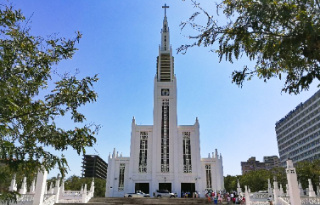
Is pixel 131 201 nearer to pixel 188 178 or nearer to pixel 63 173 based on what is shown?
pixel 188 178

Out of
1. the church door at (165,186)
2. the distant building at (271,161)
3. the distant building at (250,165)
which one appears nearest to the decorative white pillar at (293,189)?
the church door at (165,186)

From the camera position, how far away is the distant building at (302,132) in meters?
68.4

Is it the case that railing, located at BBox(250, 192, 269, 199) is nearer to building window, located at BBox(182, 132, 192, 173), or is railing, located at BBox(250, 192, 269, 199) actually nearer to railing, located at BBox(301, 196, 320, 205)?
railing, located at BBox(301, 196, 320, 205)

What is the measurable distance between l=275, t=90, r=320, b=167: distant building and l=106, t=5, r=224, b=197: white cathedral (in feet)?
115

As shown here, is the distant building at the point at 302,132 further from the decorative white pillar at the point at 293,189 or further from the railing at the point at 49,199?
the railing at the point at 49,199

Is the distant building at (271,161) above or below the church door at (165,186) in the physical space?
above

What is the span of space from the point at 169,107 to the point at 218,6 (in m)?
30.7

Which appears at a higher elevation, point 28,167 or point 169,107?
point 169,107

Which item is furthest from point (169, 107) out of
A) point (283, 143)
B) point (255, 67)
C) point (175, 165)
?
point (283, 143)

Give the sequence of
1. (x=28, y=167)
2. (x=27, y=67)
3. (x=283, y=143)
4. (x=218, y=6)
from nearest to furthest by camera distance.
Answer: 1. (x=28, y=167)
2. (x=27, y=67)
3. (x=218, y=6)
4. (x=283, y=143)

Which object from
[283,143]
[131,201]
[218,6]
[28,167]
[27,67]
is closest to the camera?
[28,167]

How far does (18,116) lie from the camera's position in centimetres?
527

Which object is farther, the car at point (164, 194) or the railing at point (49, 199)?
the car at point (164, 194)

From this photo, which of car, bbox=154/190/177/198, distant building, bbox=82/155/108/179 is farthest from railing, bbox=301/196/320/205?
distant building, bbox=82/155/108/179
